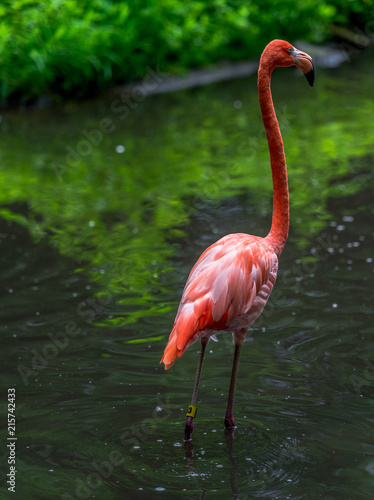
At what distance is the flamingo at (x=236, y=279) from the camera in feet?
10.8

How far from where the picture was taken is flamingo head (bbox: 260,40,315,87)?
11.6 feet

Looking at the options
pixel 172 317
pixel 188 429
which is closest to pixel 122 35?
pixel 172 317

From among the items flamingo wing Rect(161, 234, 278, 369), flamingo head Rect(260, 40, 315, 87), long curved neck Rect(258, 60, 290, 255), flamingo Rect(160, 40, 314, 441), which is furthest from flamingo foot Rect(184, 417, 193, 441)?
flamingo head Rect(260, 40, 315, 87)

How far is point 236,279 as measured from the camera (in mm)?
3379

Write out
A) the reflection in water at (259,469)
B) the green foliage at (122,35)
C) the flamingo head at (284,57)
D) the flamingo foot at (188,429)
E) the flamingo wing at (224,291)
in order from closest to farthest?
the reflection in water at (259,469), the flamingo wing at (224,291), the flamingo foot at (188,429), the flamingo head at (284,57), the green foliage at (122,35)

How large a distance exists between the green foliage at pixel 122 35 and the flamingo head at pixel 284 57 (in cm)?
767

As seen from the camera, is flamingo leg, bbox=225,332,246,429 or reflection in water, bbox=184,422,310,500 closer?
reflection in water, bbox=184,422,310,500

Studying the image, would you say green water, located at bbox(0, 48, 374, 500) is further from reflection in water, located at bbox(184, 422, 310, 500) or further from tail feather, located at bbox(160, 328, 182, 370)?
tail feather, located at bbox(160, 328, 182, 370)

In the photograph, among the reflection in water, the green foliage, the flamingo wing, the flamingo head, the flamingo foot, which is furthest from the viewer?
the green foliage

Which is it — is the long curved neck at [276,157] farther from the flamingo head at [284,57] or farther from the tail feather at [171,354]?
the tail feather at [171,354]

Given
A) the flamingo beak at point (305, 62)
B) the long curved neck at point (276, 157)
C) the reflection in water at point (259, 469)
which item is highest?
the flamingo beak at point (305, 62)

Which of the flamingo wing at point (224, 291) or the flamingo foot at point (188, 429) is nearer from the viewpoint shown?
the flamingo wing at point (224, 291)

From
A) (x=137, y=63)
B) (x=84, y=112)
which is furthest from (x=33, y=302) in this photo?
(x=137, y=63)

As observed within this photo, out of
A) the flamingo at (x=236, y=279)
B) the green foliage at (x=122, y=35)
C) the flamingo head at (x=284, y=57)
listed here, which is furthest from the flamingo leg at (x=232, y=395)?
the green foliage at (x=122, y=35)
